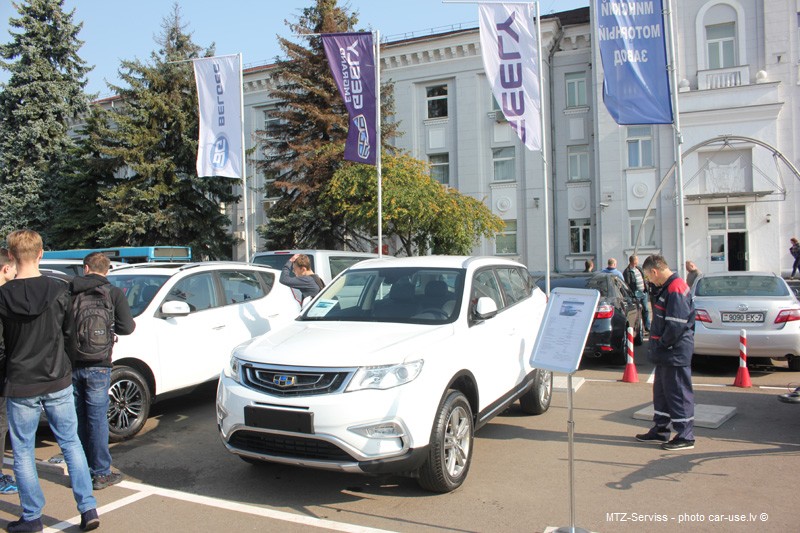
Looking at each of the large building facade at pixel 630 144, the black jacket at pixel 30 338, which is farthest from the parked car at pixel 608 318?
the large building facade at pixel 630 144

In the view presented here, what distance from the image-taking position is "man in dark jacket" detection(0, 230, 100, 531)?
3.93 metres

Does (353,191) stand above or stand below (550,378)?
above

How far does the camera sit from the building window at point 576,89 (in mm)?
27797

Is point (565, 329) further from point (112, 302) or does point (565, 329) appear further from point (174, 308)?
point (174, 308)

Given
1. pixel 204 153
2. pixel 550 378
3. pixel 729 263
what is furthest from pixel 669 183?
pixel 550 378

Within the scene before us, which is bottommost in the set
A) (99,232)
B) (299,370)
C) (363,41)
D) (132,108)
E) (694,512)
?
(694,512)

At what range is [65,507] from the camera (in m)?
4.64

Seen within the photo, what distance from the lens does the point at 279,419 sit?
A: 14.3 ft

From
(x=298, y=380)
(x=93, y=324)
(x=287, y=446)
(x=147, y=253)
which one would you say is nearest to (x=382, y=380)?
(x=298, y=380)

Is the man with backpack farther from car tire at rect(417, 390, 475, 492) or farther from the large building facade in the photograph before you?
the large building facade

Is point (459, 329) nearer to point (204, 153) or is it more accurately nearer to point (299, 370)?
point (299, 370)

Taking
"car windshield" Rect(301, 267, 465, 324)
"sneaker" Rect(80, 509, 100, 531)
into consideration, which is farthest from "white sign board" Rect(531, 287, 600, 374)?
"sneaker" Rect(80, 509, 100, 531)

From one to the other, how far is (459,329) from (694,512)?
2161mm

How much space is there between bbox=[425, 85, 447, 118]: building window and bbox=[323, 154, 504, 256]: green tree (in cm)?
977
